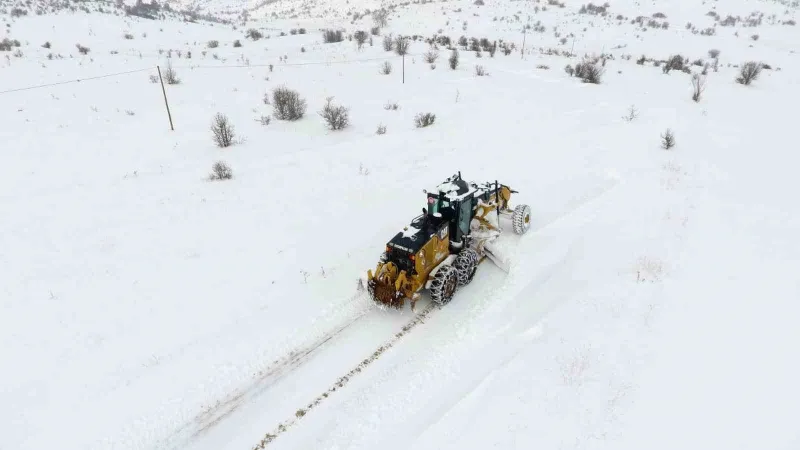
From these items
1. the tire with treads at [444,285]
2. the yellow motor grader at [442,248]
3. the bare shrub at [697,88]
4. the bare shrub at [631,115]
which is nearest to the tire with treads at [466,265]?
the yellow motor grader at [442,248]

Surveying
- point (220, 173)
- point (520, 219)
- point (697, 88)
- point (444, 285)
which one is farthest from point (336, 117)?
point (697, 88)

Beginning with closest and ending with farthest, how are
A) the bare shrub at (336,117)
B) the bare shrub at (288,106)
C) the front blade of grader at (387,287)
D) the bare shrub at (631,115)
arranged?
1. the front blade of grader at (387,287)
2. the bare shrub at (336,117)
3. the bare shrub at (631,115)
4. the bare shrub at (288,106)

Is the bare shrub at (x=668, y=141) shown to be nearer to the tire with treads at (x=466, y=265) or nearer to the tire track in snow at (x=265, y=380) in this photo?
the tire with treads at (x=466, y=265)

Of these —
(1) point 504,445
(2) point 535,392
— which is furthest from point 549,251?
(1) point 504,445

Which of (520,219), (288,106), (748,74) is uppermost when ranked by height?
(748,74)

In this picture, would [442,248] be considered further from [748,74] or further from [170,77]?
[748,74]

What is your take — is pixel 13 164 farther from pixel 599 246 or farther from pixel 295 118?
pixel 599 246
